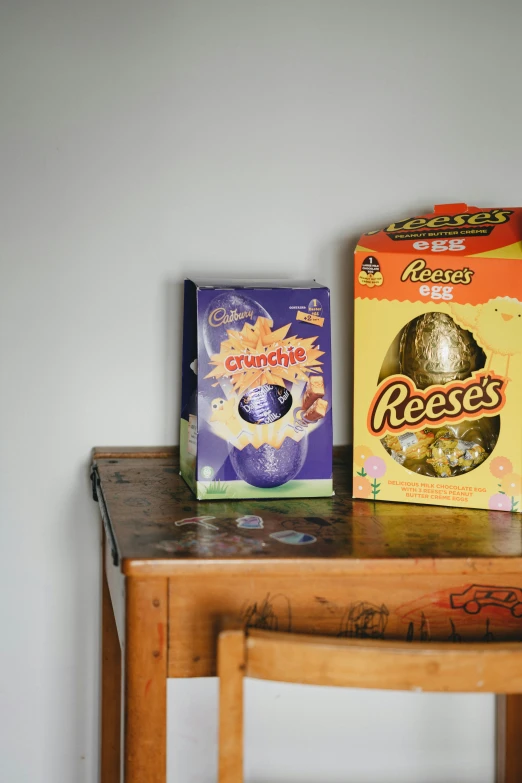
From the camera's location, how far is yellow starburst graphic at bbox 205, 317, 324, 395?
114 centimetres

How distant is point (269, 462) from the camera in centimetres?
116

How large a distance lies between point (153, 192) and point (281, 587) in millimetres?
759

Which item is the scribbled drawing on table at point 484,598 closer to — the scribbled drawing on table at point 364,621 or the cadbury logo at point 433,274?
the scribbled drawing on table at point 364,621

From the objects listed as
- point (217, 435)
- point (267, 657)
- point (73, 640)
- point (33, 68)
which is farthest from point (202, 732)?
point (33, 68)

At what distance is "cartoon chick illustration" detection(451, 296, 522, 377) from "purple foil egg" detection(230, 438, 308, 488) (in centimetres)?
29

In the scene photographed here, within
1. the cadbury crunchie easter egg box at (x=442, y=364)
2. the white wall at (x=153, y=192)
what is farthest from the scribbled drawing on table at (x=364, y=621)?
the white wall at (x=153, y=192)

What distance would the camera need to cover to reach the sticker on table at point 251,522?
101 cm

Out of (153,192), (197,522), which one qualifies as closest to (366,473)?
(197,522)

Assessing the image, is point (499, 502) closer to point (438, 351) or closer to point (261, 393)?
point (438, 351)

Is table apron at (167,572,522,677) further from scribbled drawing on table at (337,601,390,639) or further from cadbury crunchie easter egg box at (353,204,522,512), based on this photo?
cadbury crunchie easter egg box at (353,204,522,512)

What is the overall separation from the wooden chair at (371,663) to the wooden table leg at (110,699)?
0.64 metres

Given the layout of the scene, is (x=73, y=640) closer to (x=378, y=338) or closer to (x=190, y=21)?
(x=378, y=338)

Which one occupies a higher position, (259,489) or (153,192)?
(153,192)

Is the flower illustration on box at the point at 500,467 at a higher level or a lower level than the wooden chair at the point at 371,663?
higher
